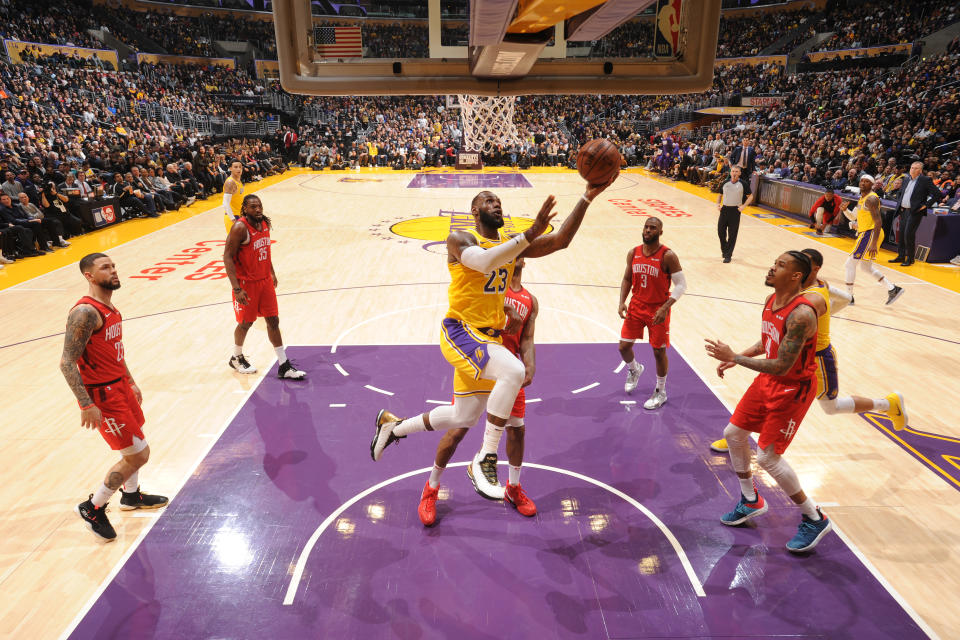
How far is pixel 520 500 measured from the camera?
4215 mm

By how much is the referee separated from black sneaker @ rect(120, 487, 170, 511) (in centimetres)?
971

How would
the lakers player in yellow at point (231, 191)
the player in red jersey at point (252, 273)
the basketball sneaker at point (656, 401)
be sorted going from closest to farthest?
the basketball sneaker at point (656, 401)
the player in red jersey at point (252, 273)
the lakers player in yellow at point (231, 191)

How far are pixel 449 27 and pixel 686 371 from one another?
4.35 metres

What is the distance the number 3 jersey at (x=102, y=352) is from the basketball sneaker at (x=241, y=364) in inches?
102

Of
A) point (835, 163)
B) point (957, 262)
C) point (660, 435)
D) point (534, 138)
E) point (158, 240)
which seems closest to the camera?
point (660, 435)

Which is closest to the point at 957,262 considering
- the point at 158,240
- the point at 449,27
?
the point at 449,27

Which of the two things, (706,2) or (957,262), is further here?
(957,262)

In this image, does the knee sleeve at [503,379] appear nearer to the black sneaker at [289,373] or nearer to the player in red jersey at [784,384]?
the player in red jersey at [784,384]

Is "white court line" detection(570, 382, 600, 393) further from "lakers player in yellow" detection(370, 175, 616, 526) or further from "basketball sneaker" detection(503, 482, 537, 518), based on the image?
"lakers player in yellow" detection(370, 175, 616, 526)

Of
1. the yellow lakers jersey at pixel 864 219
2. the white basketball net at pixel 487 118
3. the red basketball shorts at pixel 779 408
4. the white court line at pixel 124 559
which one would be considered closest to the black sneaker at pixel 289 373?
the white court line at pixel 124 559

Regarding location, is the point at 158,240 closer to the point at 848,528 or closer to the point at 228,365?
the point at 228,365

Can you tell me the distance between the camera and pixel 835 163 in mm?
17828

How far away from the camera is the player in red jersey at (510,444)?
398cm

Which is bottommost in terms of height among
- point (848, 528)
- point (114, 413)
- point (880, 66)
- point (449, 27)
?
point (848, 528)
